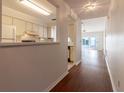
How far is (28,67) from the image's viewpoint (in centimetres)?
196

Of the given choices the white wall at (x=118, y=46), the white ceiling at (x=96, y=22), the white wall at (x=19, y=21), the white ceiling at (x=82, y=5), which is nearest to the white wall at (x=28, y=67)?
the white ceiling at (x=82, y=5)

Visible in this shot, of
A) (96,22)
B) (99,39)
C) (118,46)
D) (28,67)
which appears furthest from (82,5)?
(99,39)

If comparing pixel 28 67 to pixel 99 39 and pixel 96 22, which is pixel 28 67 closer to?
pixel 96 22

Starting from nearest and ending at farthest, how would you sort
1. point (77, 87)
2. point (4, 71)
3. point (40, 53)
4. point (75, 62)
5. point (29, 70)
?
point (4, 71) → point (29, 70) → point (40, 53) → point (77, 87) → point (75, 62)

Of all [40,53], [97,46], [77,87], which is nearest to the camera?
[40,53]

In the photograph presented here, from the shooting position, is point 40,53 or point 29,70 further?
point 40,53

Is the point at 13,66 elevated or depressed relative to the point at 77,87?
elevated

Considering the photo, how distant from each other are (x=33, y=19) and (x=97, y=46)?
38.3 feet

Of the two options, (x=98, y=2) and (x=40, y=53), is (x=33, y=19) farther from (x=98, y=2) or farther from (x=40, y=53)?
(x=40, y=53)

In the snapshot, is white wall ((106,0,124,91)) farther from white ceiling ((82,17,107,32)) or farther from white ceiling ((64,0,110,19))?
white ceiling ((82,17,107,32))

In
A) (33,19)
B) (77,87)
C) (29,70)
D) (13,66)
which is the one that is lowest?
(77,87)

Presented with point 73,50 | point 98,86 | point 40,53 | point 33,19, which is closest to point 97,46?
point 73,50

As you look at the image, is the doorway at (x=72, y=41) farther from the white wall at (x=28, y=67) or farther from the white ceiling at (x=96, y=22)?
the white wall at (x=28, y=67)

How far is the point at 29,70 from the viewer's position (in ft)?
6.50
